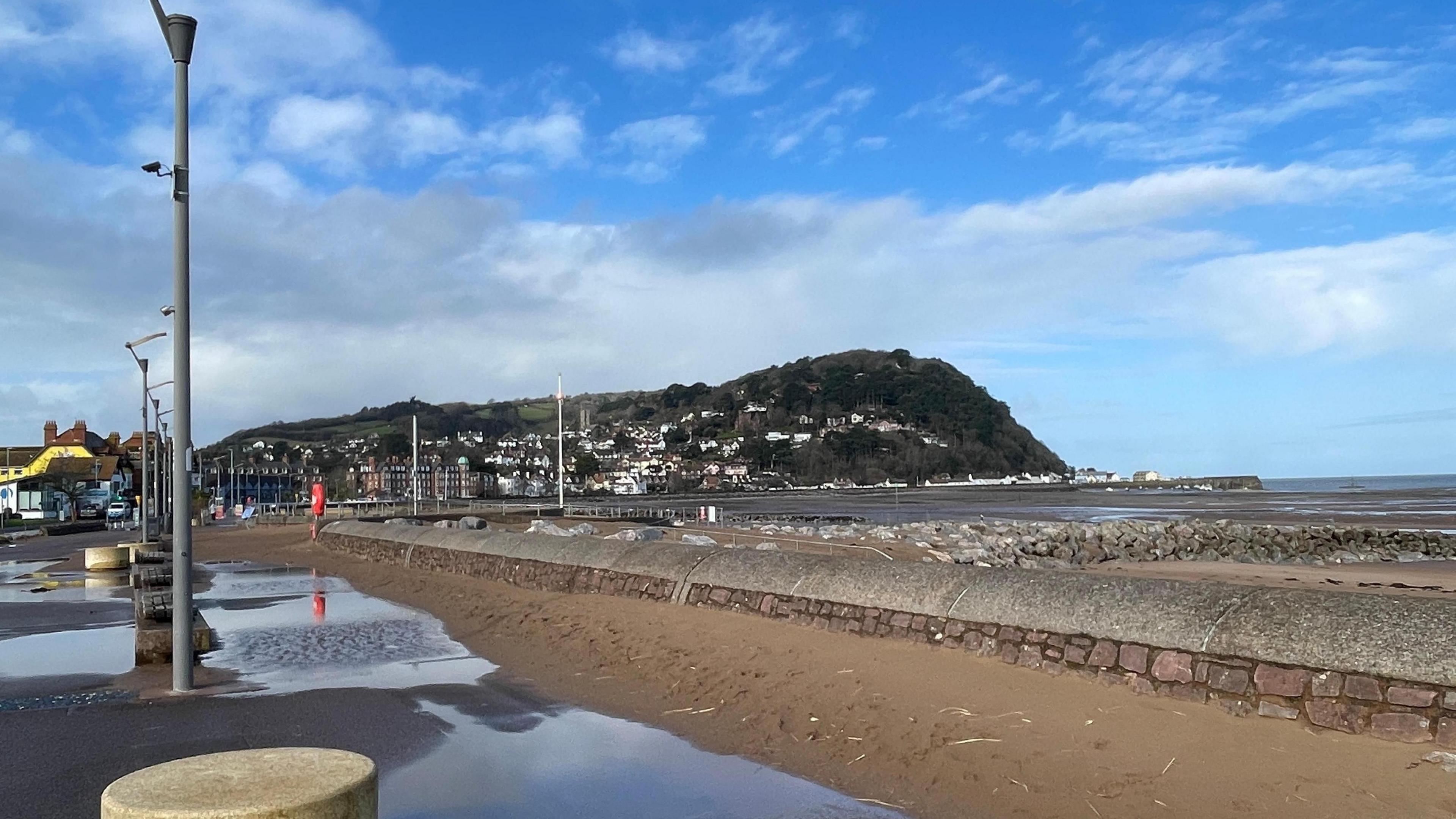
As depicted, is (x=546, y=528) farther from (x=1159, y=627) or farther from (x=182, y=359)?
(x=1159, y=627)

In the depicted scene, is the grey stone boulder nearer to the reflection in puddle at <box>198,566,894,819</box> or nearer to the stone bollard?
the reflection in puddle at <box>198,566,894,819</box>

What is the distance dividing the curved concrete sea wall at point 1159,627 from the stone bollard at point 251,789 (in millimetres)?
5380

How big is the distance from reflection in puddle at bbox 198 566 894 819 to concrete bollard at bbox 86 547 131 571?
14.7 m

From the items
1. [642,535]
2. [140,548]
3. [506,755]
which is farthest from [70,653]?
[642,535]

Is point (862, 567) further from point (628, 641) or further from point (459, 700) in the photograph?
point (459, 700)

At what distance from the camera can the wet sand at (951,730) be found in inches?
221

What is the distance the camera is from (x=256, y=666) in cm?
1048

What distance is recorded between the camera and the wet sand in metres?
5.62

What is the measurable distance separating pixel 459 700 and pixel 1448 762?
23.2 ft

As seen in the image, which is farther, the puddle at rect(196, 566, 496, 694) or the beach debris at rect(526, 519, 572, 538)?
the beach debris at rect(526, 519, 572, 538)

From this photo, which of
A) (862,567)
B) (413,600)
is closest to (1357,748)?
(862,567)

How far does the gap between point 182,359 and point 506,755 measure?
4.86 metres

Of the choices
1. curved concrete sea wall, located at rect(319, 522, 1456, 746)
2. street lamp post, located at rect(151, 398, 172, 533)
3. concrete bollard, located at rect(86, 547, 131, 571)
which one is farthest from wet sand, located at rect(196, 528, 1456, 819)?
street lamp post, located at rect(151, 398, 172, 533)

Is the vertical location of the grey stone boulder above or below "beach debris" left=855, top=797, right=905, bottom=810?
above
